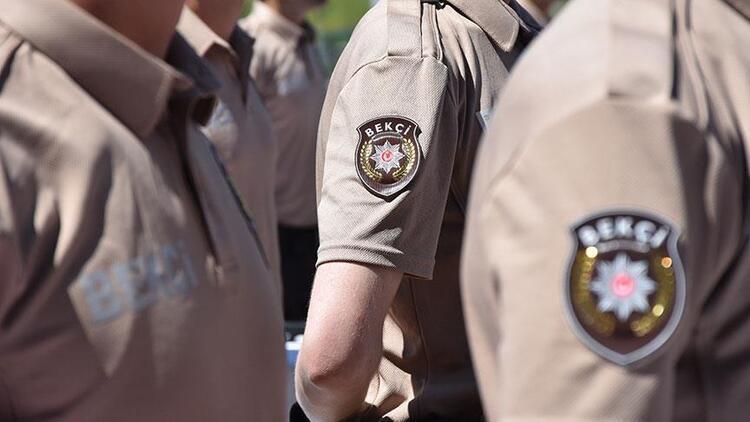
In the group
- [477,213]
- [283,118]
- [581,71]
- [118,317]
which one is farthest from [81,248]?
Result: [283,118]

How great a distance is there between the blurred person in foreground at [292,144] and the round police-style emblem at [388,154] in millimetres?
4134

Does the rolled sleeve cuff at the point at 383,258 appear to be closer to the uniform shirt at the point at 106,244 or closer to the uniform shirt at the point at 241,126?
the uniform shirt at the point at 106,244

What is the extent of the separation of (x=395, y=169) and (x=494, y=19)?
1.13 ft

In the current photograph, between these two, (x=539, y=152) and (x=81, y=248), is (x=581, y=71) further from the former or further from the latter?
(x=81, y=248)

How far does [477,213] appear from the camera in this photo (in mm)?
1271

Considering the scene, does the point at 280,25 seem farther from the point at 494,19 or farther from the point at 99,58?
the point at 99,58

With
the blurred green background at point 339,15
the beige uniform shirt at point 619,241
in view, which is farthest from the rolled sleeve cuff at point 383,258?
the blurred green background at point 339,15

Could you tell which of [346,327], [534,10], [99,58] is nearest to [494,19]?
[534,10]

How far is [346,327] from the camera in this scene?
2.03 meters

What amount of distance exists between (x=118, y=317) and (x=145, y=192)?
0.46 feet

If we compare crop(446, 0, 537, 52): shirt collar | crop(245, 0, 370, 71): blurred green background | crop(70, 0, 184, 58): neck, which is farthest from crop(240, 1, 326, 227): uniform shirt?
crop(70, 0, 184, 58): neck

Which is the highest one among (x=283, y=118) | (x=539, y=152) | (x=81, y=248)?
(x=539, y=152)

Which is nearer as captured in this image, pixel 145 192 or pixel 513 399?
pixel 513 399

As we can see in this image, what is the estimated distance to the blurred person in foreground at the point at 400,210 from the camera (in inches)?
80.7
